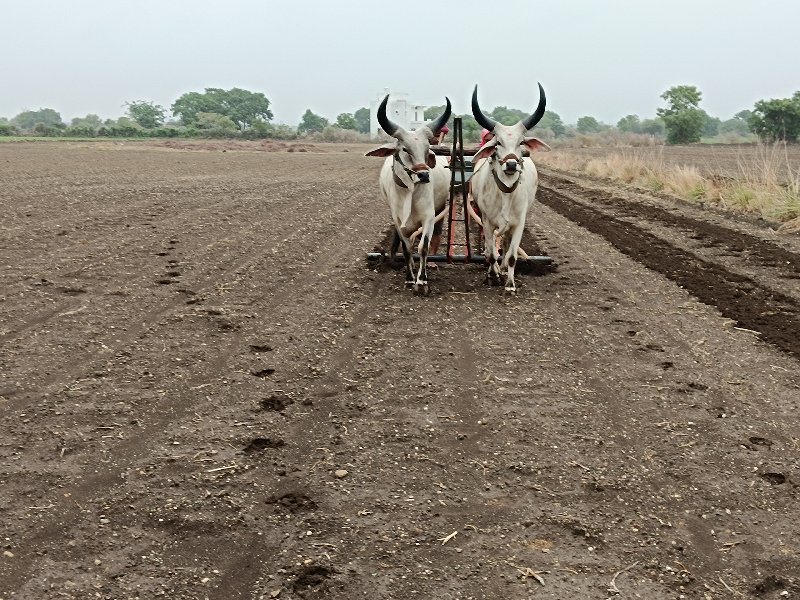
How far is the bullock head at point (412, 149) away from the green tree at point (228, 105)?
13426 centimetres

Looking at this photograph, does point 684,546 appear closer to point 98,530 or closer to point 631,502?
point 631,502

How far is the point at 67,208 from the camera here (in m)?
15.6

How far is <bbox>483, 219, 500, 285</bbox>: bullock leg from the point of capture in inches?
359

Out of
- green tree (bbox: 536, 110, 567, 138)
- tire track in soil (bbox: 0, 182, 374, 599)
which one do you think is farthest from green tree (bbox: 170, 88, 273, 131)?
tire track in soil (bbox: 0, 182, 374, 599)

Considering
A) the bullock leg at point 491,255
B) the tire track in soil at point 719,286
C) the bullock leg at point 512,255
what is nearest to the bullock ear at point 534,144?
the bullock leg at point 512,255

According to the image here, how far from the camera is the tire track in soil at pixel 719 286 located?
754cm

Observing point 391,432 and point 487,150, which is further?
point 487,150

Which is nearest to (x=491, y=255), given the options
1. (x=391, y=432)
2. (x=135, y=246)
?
(x=391, y=432)

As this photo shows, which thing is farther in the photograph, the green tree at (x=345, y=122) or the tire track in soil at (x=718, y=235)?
the green tree at (x=345, y=122)

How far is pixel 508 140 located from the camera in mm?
8391

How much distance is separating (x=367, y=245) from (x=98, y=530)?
8.76 metres

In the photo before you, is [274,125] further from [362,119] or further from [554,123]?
[554,123]

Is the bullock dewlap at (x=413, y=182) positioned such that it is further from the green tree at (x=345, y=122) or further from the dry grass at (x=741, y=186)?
the green tree at (x=345, y=122)

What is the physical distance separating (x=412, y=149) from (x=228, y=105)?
14000cm
